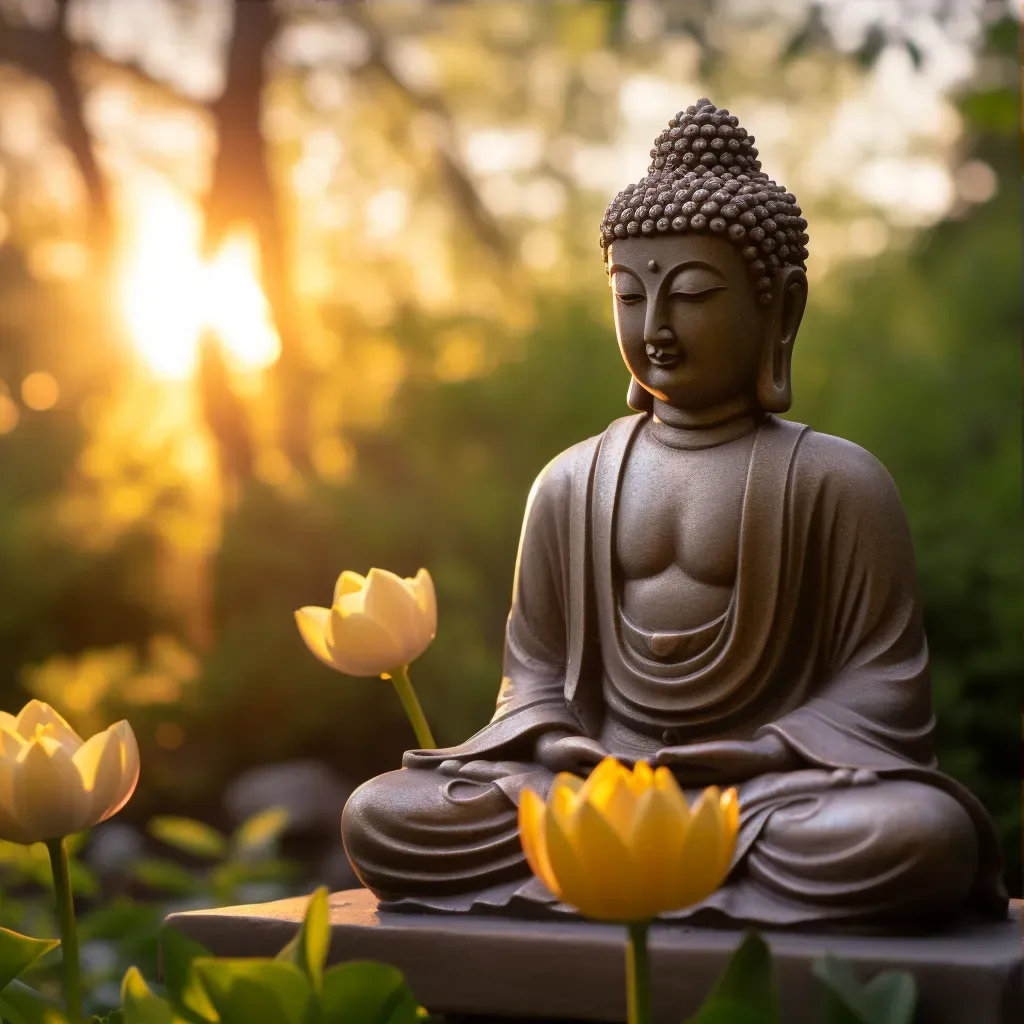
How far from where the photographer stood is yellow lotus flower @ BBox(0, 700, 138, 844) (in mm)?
2049

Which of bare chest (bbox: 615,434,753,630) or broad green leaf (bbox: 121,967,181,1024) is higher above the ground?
bare chest (bbox: 615,434,753,630)

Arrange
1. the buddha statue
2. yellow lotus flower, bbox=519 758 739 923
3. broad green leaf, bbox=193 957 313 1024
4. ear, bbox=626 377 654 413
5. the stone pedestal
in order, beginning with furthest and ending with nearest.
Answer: ear, bbox=626 377 654 413 < the buddha statue < the stone pedestal < broad green leaf, bbox=193 957 313 1024 < yellow lotus flower, bbox=519 758 739 923

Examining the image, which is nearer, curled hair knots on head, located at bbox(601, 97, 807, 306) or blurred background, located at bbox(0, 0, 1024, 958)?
curled hair knots on head, located at bbox(601, 97, 807, 306)

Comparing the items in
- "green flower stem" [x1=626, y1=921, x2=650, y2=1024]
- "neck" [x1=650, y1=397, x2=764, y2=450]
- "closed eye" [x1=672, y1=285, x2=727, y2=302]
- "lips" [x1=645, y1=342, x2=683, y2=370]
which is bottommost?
"green flower stem" [x1=626, y1=921, x2=650, y2=1024]

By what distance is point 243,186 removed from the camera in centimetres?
828

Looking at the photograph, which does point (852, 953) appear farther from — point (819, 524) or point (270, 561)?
point (270, 561)

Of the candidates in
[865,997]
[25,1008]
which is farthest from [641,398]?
[25,1008]

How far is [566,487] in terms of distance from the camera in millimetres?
3070

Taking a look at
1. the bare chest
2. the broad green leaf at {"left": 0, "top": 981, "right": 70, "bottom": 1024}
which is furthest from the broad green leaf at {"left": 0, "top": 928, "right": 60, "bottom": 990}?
the bare chest

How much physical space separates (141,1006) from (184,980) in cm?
6

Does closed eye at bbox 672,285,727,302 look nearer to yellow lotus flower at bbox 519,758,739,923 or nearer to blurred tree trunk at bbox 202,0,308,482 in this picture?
yellow lotus flower at bbox 519,758,739,923

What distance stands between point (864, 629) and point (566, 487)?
659 mm

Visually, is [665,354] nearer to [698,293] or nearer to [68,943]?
[698,293]

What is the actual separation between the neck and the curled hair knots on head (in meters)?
0.22
